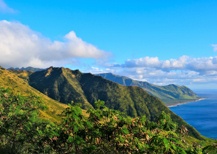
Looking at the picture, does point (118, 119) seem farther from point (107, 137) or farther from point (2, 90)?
point (2, 90)

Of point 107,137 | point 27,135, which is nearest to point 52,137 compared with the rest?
point 107,137

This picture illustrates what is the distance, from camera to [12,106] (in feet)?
122

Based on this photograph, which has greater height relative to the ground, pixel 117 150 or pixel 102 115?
pixel 102 115

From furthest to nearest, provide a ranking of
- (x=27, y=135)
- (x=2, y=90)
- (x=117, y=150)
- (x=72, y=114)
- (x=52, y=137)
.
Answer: (x=2, y=90) < (x=27, y=135) < (x=52, y=137) < (x=72, y=114) < (x=117, y=150)

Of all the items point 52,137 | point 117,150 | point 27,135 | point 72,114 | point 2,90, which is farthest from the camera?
point 2,90

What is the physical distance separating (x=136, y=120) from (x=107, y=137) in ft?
8.15

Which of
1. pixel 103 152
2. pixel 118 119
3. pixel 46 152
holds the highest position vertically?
pixel 118 119

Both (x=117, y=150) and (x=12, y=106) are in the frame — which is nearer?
(x=117, y=150)

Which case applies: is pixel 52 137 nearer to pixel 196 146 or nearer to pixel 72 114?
pixel 72 114

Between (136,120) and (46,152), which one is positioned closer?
(136,120)

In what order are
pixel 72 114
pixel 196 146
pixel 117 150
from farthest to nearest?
pixel 72 114 < pixel 117 150 < pixel 196 146

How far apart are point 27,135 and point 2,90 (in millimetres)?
14459

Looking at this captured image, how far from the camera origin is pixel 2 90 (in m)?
42.1

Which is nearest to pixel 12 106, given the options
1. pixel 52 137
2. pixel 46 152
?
pixel 46 152
